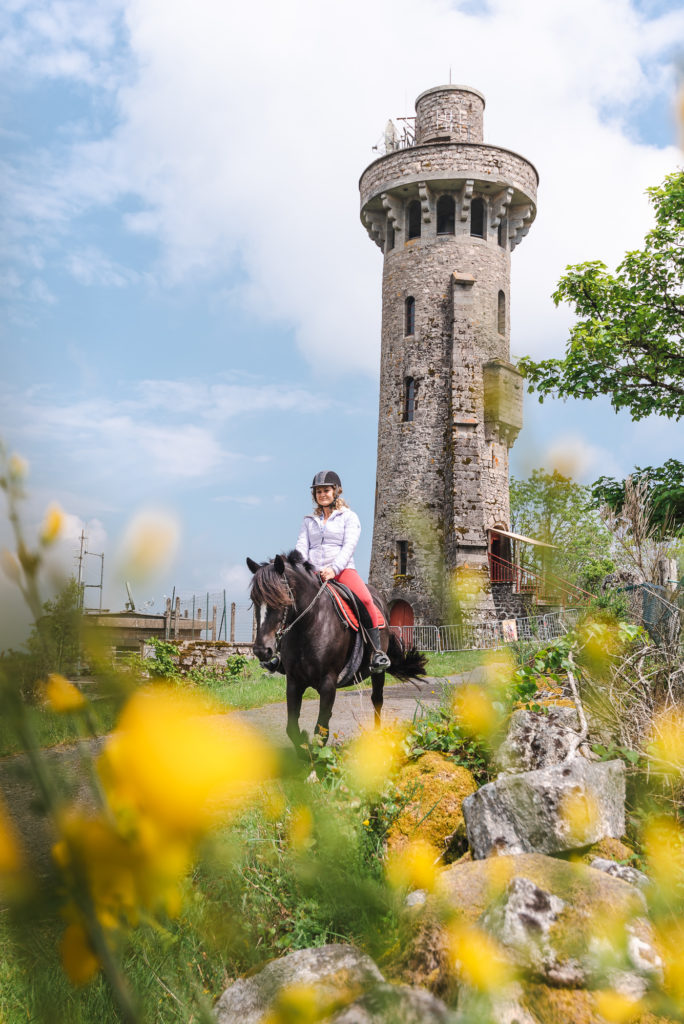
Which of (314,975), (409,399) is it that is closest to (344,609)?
(314,975)

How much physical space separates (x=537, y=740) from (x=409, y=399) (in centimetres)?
2249

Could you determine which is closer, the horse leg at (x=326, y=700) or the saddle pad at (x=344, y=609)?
the horse leg at (x=326, y=700)

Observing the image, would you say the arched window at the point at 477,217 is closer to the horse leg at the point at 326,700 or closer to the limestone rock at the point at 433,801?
the horse leg at the point at 326,700

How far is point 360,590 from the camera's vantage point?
22.2 ft

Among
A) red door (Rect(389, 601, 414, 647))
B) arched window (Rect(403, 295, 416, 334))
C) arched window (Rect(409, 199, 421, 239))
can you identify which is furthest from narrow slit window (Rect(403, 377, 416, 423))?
red door (Rect(389, 601, 414, 647))

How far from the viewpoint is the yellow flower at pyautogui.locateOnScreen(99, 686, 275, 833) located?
404mm

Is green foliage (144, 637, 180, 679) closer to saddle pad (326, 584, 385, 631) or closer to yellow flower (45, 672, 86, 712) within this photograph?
yellow flower (45, 672, 86, 712)

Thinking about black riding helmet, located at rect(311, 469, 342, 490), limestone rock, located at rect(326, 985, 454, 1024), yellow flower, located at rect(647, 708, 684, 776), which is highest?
black riding helmet, located at rect(311, 469, 342, 490)

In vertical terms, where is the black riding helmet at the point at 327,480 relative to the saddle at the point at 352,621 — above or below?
above

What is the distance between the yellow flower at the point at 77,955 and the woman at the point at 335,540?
5982 millimetres

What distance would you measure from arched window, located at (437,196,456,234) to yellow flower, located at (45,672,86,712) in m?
28.8

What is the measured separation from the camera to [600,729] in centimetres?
486

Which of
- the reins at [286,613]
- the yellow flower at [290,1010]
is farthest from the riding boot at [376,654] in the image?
the yellow flower at [290,1010]

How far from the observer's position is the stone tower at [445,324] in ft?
83.7
